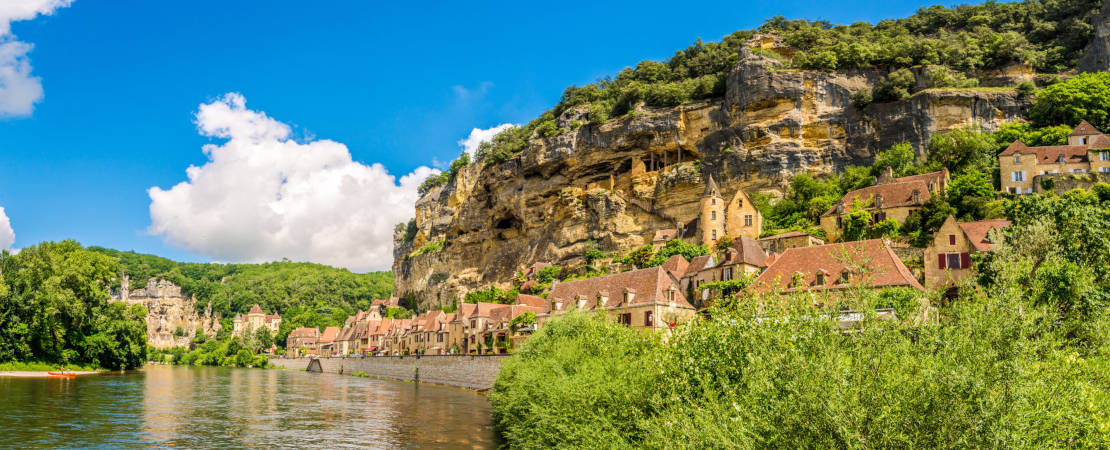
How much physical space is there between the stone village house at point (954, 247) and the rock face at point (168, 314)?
544 ft

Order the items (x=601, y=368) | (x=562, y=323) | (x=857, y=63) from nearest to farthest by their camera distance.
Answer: (x=601, y=368)
(x=562, y=323)
(x=857, y=63)

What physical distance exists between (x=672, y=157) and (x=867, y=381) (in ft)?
226

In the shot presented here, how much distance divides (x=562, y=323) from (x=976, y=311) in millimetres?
24314

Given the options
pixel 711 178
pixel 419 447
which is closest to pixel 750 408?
pixel 419 447

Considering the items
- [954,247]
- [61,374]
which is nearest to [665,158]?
[954,247]

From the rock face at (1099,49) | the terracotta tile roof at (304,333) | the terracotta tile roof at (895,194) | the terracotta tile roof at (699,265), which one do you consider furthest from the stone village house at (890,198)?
the terracotta tile roof at (304,333)

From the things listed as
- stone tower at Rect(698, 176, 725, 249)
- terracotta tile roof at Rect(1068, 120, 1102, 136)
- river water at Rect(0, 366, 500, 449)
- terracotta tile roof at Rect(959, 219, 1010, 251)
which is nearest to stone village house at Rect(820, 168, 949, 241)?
stone tower at Rect(698, 176, 725, 249)

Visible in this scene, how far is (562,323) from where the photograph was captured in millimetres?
34469

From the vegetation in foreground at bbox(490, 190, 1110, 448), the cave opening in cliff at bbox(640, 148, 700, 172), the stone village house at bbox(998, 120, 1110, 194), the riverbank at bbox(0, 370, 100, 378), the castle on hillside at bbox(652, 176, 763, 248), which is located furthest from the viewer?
the cave opening in cliff at bbox(640, 148, 700, 172)

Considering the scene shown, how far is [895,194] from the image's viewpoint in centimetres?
5397

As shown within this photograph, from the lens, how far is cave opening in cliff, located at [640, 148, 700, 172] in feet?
252

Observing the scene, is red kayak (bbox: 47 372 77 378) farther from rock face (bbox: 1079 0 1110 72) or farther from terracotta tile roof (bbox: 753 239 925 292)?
rock face (bbox: 1079 0 1110 72)

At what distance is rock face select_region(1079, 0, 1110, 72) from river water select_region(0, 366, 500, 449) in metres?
67.2

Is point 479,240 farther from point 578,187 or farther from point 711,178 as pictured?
point 711,178
